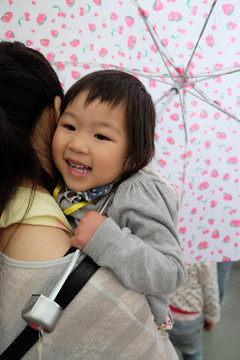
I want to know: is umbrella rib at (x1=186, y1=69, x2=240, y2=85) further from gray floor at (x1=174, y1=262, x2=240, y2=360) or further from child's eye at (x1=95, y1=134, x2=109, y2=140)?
gray floor at (x1=174, y1=262, x2=240, y2=360)

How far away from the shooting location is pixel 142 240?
3.18ft

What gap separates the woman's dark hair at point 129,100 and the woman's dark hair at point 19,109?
0.11 metres

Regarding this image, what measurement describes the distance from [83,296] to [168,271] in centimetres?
25

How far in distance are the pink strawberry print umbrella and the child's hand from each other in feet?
1.71

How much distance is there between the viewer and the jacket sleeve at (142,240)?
33.9 inches

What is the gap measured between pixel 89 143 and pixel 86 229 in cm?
24

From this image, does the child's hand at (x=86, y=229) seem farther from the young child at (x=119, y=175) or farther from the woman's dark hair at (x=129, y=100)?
the woman's dark hair at (x=129, y=100)

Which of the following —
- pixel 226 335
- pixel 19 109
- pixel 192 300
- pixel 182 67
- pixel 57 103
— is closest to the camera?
pixel 19 109

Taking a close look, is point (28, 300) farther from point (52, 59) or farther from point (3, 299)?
point (52, 59)

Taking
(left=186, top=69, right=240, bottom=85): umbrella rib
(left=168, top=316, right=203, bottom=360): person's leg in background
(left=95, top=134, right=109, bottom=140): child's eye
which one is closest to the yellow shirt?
(left=95, top=134, right=109, bottom=140): child's eye

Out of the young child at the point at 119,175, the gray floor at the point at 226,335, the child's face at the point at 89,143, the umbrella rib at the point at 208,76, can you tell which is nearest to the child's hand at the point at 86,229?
the young child at the point at 119,175

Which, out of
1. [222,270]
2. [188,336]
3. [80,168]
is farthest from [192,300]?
[80,168]

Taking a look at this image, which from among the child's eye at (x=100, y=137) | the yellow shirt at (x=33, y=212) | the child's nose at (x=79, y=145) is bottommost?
the yellow shirt at (x=33, y=212)

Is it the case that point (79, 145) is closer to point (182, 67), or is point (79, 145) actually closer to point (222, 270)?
point (182, 67)
